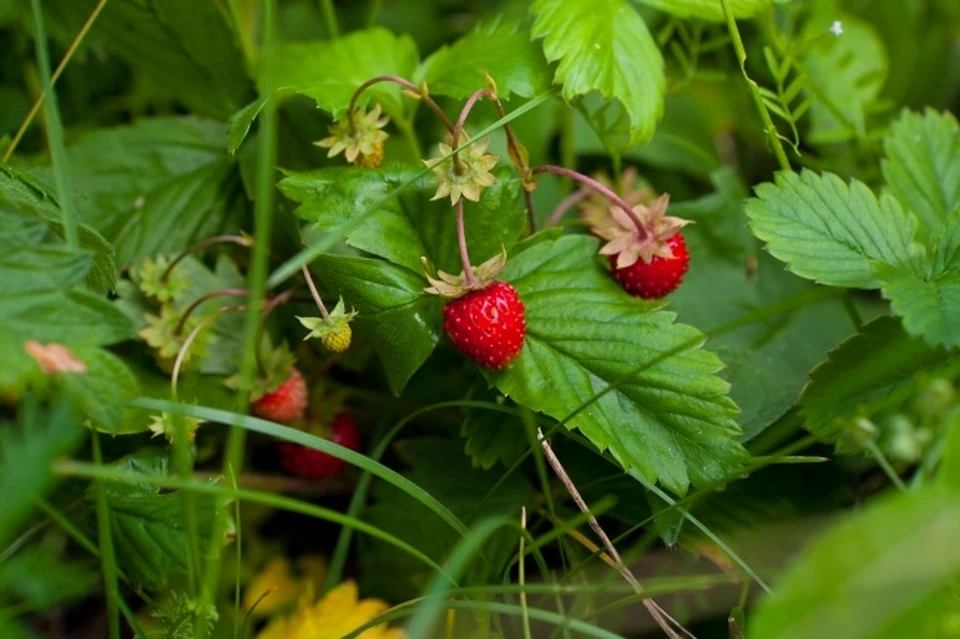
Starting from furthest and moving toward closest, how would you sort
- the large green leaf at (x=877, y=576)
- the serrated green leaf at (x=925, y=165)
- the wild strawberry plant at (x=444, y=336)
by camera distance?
the serrated green leaf at (x=925, y=165) → the wild strawberry plant at (x=444, y=336) → the large green leaf at (x=877, y=576)

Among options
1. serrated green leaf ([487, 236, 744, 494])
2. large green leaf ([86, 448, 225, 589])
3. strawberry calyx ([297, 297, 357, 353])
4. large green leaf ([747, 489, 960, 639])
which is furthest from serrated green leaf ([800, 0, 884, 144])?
large green leaf ([86, 448, 225, 589])

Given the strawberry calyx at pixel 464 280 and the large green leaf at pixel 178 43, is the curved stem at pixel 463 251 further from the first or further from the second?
the large green leaf at pixel 178 43

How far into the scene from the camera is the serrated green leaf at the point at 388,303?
99 centimetres

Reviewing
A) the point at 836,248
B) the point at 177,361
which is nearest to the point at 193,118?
the point at 177,361

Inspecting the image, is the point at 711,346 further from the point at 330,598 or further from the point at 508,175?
the point at 330,598

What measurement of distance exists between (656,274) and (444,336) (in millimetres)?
261

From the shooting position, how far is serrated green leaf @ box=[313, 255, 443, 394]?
990 mm

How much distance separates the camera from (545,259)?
1054mm

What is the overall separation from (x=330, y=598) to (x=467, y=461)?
23 centimetres

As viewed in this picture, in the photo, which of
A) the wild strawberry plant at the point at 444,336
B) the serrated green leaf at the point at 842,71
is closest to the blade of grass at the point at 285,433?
the wild strawberry plant at the point at 444,336

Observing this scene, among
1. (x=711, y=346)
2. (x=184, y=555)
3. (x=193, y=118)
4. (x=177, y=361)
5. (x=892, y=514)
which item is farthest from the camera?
(x=193, y=118)

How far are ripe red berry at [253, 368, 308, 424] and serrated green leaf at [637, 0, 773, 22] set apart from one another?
24.7 inches

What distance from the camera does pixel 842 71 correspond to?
1442 millimetres

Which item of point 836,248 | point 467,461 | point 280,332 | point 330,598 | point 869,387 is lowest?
point 330,598
